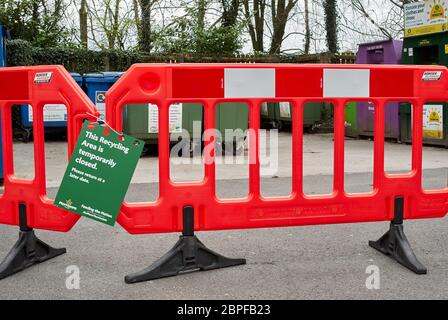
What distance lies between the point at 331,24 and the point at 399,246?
658 inches

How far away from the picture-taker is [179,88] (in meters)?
3.88

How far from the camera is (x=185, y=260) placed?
13.2 feet

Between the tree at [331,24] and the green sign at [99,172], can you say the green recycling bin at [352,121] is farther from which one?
the green sign at [99,172]

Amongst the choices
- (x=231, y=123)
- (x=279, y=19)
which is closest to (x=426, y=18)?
(x=231, y=123)

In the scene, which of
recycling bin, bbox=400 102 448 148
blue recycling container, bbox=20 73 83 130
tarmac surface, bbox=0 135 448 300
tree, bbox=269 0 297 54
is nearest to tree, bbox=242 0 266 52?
tree, bbox=269 0 297 54

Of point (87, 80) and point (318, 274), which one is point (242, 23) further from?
point (318, 274)

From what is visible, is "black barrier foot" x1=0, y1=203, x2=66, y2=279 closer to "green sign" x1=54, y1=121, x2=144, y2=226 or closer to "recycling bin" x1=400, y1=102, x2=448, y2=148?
"green sign" x1=54, y1=121, x2=144, y2=226

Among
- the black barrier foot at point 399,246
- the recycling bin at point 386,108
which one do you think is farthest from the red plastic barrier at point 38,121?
the recycling bin at point 386,108

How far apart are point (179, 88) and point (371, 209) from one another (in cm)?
161

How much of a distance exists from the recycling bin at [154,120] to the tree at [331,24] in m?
10.7

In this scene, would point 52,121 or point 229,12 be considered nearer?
point 52,121

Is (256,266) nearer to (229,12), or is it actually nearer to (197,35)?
(197,35)

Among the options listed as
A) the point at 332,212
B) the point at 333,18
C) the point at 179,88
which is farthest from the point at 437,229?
the point at 333,18

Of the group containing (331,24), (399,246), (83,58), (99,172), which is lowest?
(399,246)
